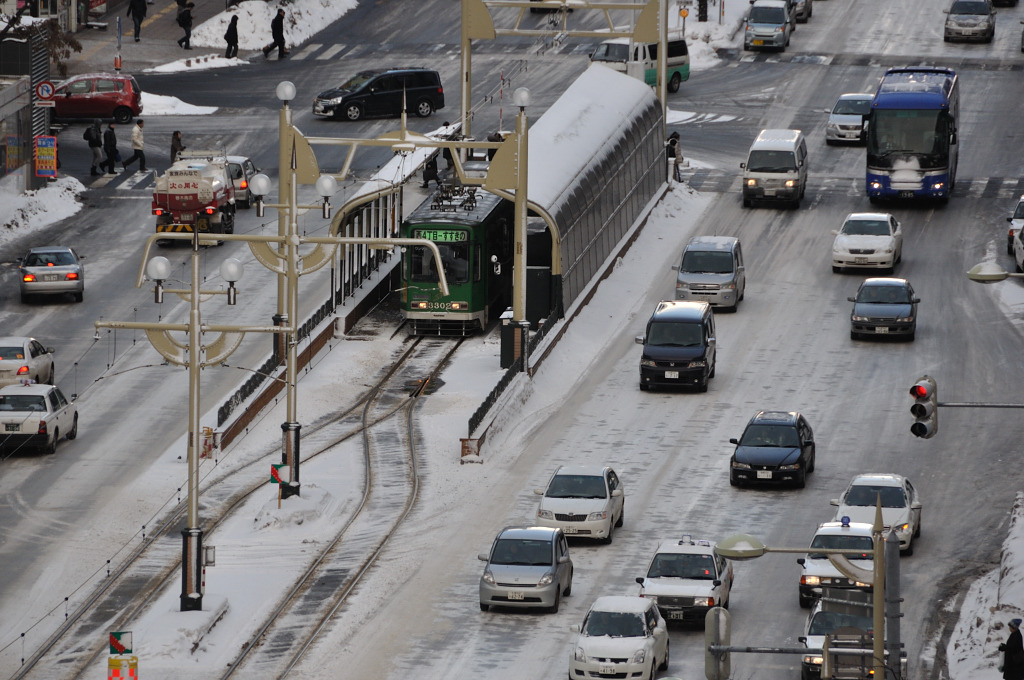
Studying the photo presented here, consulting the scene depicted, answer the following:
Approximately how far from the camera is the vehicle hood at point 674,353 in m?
46.4

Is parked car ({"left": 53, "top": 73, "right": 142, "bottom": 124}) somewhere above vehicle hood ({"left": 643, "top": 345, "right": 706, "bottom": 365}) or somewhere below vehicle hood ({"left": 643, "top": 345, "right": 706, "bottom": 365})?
above

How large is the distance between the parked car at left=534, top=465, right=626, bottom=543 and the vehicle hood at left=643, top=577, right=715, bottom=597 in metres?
4.10

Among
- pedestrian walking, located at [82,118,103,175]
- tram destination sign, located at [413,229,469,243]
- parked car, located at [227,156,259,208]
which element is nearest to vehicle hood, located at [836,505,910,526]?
tram destination sign, located at [413,229,469,243]

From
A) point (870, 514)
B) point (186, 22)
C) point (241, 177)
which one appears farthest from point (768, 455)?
point (186, 22)

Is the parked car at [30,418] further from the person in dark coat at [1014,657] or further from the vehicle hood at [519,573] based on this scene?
the person in dark coat at [1014,657]

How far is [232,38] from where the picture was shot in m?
80.4

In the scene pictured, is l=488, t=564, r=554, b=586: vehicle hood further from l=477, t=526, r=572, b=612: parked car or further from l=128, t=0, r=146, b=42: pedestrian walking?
l=128, t=0, r=146, b=42: pedestrian walking

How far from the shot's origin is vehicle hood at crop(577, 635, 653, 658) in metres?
29.8

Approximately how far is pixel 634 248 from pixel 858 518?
77.6 ft

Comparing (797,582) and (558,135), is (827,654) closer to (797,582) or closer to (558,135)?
(797,582)

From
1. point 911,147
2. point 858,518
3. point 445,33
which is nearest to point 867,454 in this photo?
point 858,518

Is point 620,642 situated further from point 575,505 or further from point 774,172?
point 774,172

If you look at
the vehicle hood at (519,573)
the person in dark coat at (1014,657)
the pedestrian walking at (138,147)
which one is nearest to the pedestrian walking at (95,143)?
the pedestrian walking at (138,147)

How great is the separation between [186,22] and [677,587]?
5317 centimetres
